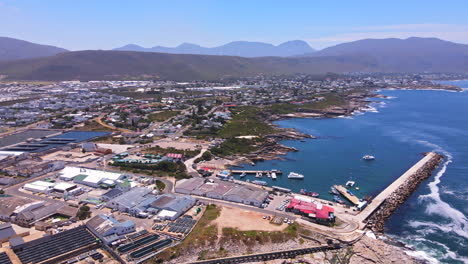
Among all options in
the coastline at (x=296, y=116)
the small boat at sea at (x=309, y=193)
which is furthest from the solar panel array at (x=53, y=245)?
the coastline at (x=296, y=116)

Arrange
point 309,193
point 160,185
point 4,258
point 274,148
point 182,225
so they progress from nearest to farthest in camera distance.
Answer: point 4,258 → point 182,225 → point 309,193 → point 160,185 → point 274,148

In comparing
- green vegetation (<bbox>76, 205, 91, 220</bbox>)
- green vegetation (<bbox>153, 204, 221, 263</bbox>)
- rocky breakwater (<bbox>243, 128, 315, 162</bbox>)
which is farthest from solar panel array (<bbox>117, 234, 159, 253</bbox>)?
rocky breakwater (<bbox>243, 128, 315, 162</bbox>)

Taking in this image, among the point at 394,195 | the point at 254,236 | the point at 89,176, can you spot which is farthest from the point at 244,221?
the point at 89,176

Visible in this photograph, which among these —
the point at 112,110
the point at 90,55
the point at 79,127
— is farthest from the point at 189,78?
the point at 79,127

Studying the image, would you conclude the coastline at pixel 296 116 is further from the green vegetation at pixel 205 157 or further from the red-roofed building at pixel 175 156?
the red-roofed building at pixel 175 156

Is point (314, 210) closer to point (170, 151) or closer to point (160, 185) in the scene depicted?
point (160, 185)

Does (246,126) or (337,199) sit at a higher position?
(246,126)
